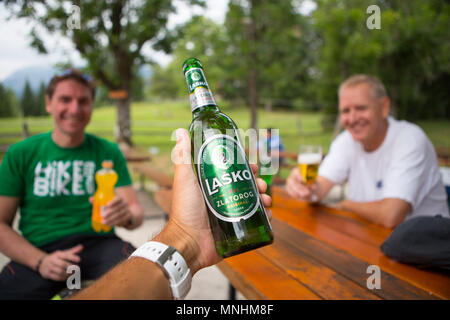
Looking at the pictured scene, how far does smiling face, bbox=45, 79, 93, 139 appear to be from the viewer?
2137mm

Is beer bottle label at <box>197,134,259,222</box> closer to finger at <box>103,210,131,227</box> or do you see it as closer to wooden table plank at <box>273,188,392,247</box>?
wooden table plank at <box>273,188,392,247</box>

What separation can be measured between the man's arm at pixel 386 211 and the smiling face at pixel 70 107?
6.22 ft

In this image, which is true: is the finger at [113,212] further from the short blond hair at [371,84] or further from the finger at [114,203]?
the short blond hair at [371,84]

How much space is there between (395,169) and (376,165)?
10.4 inches

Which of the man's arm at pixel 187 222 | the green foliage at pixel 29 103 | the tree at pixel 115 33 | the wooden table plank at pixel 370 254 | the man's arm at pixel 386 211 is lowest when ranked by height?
the wooden table plank at pixel 370 254

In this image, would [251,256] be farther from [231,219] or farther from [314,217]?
[314,217]

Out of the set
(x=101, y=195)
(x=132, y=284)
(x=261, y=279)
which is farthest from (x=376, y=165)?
(x=132, y=284)

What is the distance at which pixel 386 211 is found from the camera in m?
1.93

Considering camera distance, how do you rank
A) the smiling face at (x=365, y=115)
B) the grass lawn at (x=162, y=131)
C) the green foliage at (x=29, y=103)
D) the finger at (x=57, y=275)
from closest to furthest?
the finger at (x=57, y=275) → the smiling face at (x=365, y=115) → the green foliage at (x=29, y=103) → the grass lawn at (x=162, y=131)

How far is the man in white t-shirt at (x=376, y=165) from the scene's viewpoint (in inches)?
81.7

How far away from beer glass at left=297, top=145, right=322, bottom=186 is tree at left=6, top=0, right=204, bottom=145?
29.2 ft

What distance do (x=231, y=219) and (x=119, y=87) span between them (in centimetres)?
1213

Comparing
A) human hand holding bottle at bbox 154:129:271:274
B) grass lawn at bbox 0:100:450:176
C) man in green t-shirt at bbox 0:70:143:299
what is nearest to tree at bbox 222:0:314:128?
grass lawn at bbox 0:100:450:176

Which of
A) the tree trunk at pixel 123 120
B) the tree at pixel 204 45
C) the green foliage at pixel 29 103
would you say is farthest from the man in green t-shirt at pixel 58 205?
the tree trunk at pixel 123 120
